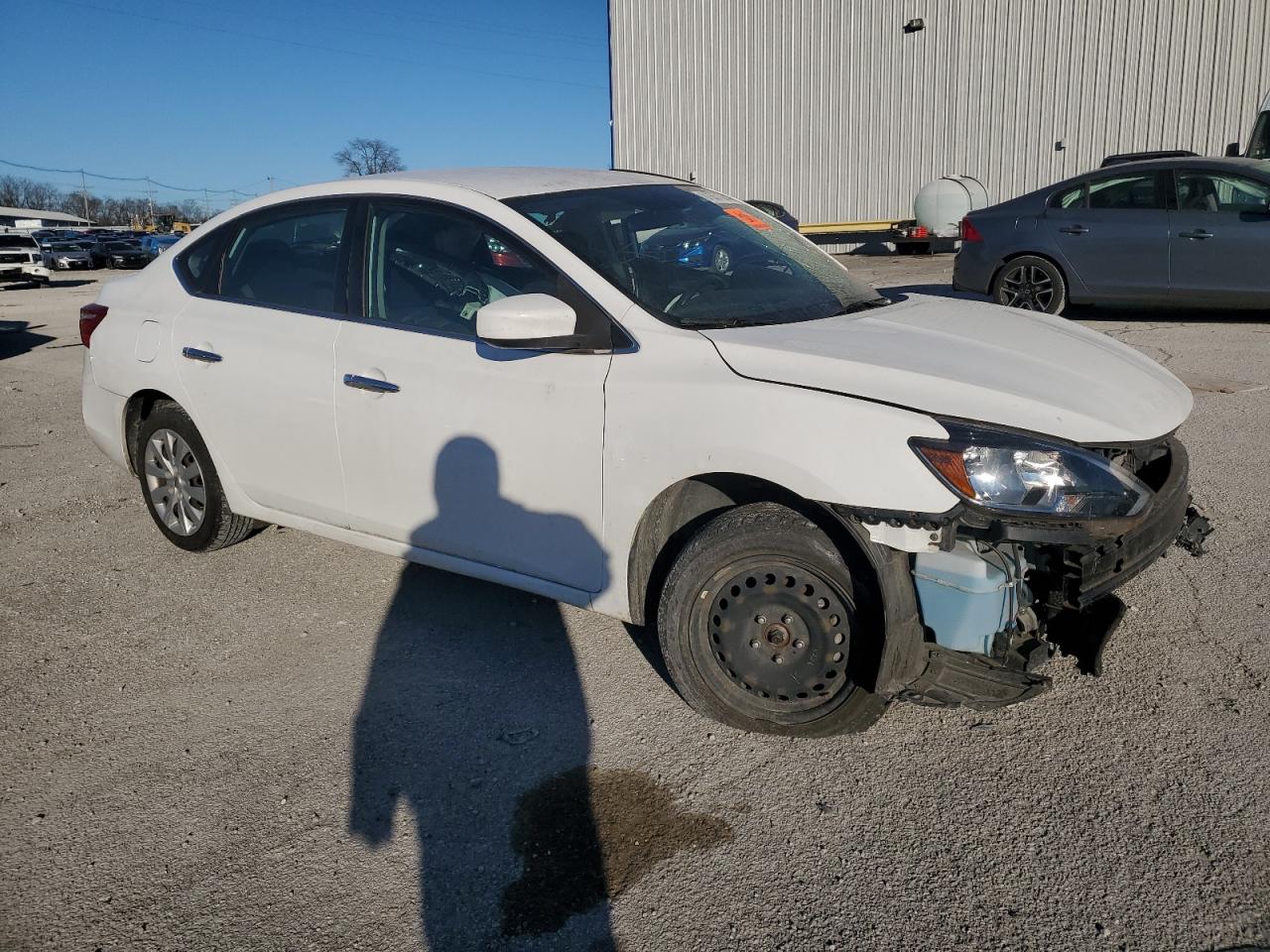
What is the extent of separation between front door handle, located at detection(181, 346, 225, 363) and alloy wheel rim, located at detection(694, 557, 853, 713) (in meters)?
2.51

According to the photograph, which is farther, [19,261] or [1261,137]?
[19,261]

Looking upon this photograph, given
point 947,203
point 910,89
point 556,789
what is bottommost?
point 556,789

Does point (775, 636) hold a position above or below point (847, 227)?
below

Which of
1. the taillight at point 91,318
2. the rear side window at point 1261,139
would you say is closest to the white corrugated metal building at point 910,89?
the rear side window at point 1261,139

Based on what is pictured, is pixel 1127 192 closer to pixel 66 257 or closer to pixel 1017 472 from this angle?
pixel 1017 472

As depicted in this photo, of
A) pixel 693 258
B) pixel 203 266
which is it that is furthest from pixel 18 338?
pixel 693 258

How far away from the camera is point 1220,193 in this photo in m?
9.62

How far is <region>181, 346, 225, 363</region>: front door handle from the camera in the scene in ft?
14.4

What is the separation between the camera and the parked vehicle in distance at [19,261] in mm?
26531

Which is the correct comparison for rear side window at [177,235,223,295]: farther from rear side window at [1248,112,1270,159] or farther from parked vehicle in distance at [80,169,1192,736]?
rear side window at [1248,112,1270,159]

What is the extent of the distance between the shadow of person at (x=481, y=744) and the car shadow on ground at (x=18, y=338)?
11.1m

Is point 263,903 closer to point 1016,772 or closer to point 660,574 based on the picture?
point 660,574

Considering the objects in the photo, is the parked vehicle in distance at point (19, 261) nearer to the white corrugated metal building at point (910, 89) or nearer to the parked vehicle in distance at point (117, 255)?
the parked vehicle in distance at point (117, 255)

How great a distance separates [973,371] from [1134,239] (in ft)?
26.9
